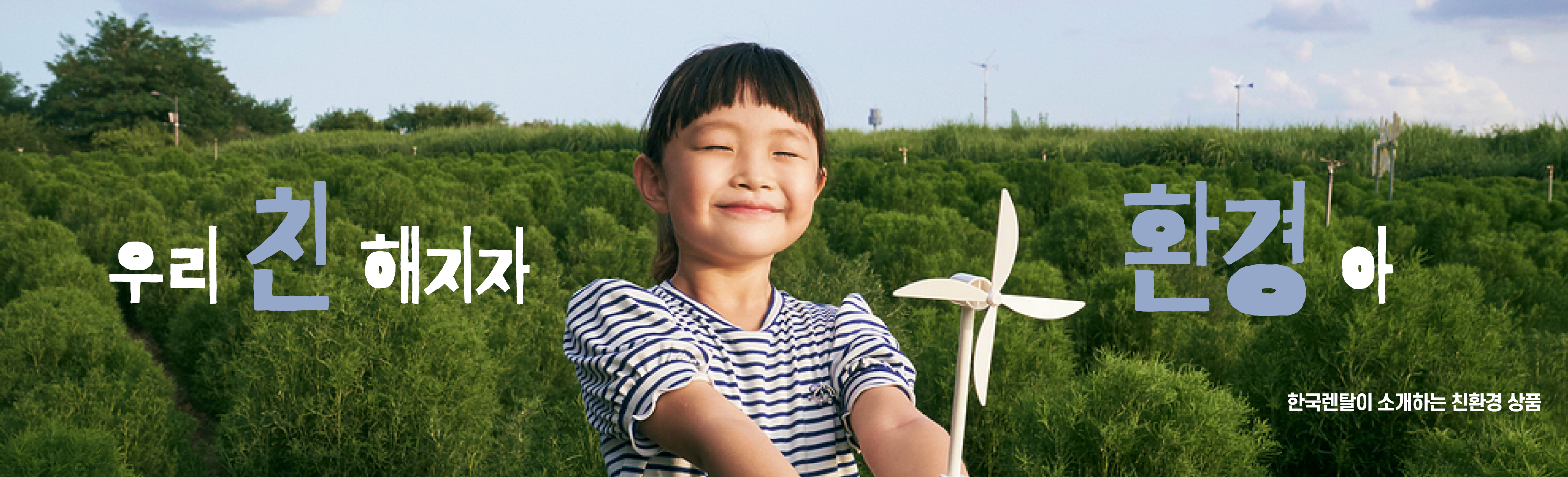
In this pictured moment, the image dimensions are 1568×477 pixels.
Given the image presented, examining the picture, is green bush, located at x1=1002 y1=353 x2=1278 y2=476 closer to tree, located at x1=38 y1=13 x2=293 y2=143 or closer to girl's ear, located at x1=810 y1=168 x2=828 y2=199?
girl's ear, located at x1=810 y1=168 x2=828 y2=199

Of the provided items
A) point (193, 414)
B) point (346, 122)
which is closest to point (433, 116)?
point (346, 122)

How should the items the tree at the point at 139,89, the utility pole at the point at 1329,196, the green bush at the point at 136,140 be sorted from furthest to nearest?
1. the tree at the point at 139,89
2. the green bush at the point at 136,140
3. the utility pole at the point at 1329,196

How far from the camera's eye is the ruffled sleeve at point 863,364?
5.34ft

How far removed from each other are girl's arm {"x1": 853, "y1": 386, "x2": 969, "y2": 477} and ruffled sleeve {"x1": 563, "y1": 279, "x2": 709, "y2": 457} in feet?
0.82

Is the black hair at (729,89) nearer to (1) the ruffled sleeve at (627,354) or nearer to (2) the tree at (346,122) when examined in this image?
(1) the ruffled sleeve at (627,354)

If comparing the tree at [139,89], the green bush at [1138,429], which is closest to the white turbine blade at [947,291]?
the green bush at [1138,429]

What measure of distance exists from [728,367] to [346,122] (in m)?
76.6

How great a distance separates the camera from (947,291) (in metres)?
1.22

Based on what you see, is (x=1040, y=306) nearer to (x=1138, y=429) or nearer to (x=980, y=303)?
(x=980, y=303)

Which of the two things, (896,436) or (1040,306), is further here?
(896,436)

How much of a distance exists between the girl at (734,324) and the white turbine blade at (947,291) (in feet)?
1.04

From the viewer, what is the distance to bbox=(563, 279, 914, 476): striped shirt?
5.08 feet

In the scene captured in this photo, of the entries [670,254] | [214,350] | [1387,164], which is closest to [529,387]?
[214,350]

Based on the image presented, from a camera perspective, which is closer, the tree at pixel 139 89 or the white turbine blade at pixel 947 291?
the white turbine blade at pixel 947 291
